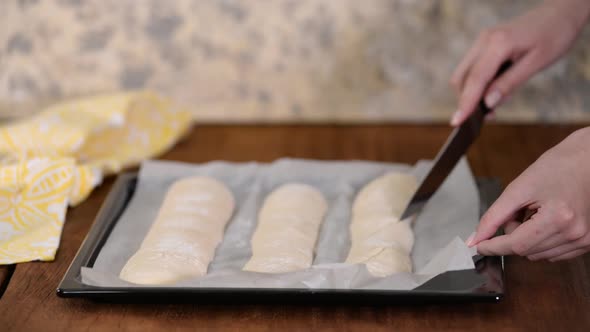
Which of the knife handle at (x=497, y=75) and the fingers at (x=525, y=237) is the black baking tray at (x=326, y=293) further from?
the knife handle at (x=497, y=75)

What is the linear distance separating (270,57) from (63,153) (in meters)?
0.53

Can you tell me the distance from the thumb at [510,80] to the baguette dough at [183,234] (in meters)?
0.49

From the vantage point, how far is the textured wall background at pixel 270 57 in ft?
5.49

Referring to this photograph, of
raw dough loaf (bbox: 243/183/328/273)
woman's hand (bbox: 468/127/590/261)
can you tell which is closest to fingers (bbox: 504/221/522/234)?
woman's hand (bbox: 468/127/590/261)

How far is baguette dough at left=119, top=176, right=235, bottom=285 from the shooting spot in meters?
1.04

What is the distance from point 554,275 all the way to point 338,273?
0.33 metres

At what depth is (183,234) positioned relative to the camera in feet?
3.74

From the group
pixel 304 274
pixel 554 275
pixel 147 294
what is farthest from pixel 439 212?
pixel 147 294

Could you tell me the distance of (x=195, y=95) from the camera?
1751mm

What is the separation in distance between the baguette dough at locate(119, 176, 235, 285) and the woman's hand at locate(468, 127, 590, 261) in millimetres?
411

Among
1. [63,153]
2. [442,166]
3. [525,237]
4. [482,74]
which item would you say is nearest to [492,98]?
[482,74]

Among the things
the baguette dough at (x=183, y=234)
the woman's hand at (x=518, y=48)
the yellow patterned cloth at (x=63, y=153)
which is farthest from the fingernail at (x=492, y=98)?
the yellow patterned cloth at (x=63, y=153)

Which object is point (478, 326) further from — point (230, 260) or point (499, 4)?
point (499, 4)

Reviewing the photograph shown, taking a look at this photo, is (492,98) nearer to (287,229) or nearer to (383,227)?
(383,227)
